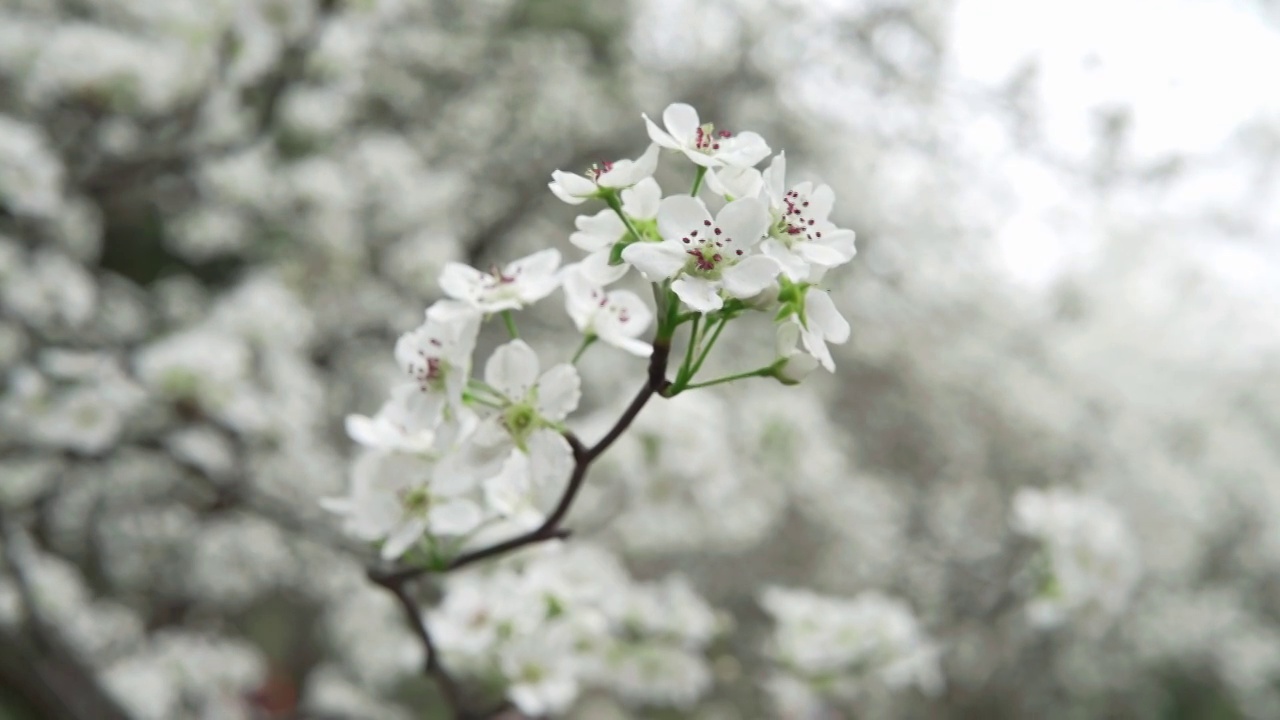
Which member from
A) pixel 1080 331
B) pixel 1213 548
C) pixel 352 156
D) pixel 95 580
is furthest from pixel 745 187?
pixel 1213 548

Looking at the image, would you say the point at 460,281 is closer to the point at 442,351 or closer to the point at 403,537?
the point at 442,351

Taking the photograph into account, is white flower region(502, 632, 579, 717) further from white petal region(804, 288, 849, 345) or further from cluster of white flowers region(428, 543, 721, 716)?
white petal region(804, 288, 849, 345)

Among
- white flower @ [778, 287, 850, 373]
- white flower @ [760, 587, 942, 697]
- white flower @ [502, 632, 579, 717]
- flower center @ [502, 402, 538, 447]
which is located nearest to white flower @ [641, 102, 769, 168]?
white flower @ [778, 287, 850, 373]

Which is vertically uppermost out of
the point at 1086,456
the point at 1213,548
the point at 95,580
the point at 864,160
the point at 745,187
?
the point at 745,187

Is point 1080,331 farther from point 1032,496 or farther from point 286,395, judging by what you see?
point 286,395

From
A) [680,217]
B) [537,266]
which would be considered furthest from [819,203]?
[537,266]
